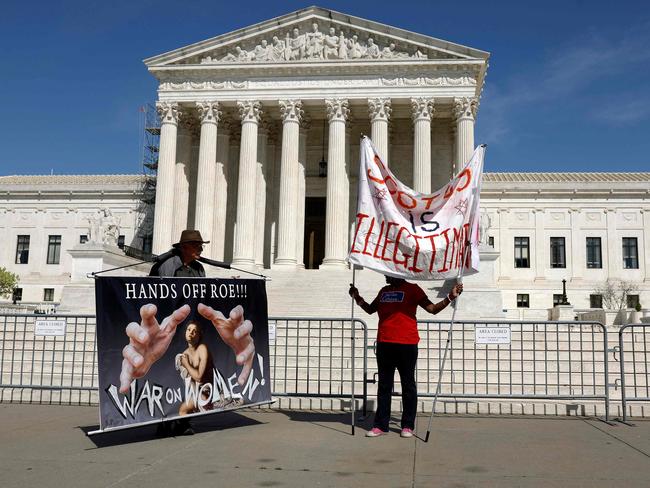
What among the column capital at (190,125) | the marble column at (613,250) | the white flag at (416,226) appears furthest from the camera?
the marble column at (613,250)

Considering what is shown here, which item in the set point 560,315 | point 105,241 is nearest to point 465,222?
point 105,241

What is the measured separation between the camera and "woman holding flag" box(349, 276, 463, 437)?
7176 millimetres

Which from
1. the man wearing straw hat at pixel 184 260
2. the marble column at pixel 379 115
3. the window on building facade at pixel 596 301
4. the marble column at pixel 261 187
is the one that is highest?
the marble column at pixel 379 115

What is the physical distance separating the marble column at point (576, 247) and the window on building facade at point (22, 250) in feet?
141

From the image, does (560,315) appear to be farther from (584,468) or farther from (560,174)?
(584,468)

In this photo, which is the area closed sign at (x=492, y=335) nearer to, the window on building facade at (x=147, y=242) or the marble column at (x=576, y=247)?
the marble column at (x=576, y=247)

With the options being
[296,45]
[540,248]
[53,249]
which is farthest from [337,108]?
[53,249]

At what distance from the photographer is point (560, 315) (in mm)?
33688

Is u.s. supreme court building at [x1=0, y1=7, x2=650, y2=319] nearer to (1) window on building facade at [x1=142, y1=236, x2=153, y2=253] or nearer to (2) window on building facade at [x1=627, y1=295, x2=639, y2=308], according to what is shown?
(2) window on building facade at [x1=627, y1=295, x2=639, y2=308]

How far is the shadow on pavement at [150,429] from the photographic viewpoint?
6.89 meters

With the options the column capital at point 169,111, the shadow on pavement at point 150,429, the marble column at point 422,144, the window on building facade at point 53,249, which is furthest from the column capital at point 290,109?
the shadow on pavement at point 150,429

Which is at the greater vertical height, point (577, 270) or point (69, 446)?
point (577, 270)

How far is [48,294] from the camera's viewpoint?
48.6 m

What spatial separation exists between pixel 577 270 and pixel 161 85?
3235 cm
